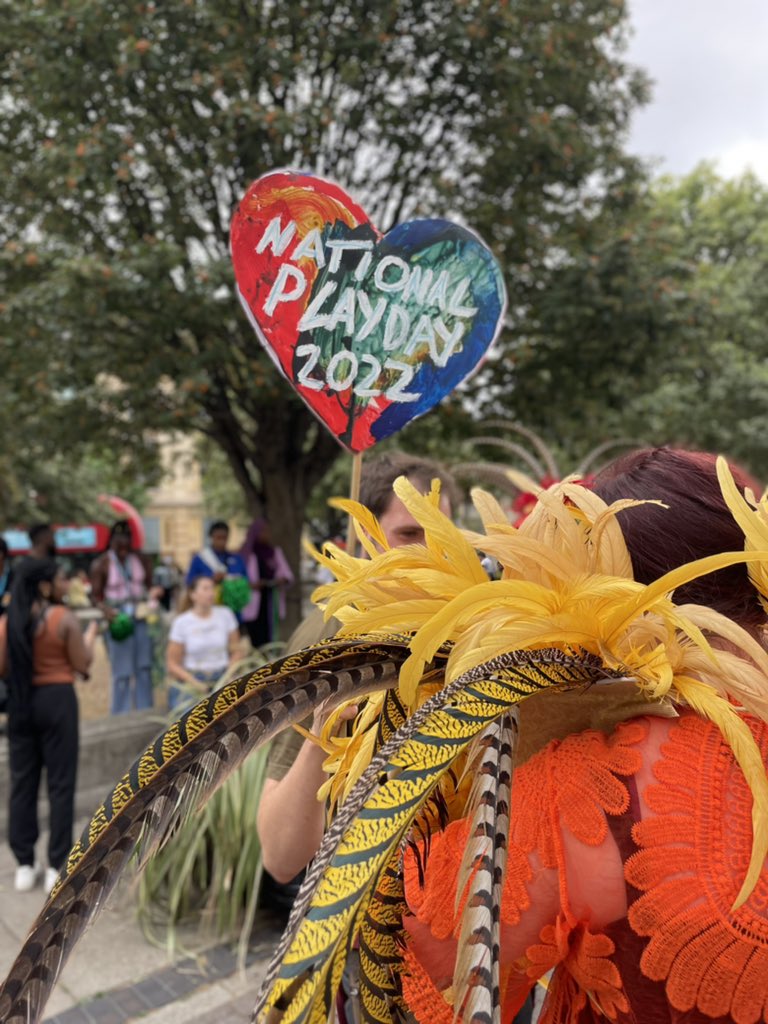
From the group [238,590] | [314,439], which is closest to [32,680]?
[238,590]

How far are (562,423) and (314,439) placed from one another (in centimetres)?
287

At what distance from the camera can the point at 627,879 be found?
857 millimetres

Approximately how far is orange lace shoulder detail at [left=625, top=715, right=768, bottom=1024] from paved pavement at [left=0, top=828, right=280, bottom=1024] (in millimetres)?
2458

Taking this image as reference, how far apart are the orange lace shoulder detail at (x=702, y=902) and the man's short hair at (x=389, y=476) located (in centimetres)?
130

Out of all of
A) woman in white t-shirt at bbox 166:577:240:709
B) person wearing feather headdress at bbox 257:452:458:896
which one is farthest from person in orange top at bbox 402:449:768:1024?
woman in white t-shirt at bbox 166:577:240:709

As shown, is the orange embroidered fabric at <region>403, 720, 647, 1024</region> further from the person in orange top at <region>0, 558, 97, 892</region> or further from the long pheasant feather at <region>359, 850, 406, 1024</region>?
the person in orange top at <region>0, 558, 97, 892</region>

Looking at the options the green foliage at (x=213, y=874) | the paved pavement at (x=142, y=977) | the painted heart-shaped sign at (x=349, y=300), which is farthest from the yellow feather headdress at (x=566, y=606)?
the green foliage at (x=213, y=874)

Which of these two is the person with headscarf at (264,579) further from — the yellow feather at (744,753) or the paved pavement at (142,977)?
the yellow feather at (744,753)

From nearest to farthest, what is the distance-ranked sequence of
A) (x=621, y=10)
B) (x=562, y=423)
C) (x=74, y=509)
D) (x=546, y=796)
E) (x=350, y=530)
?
(x=546, y=796) < (x=350, y=530) < (x=621, y=10) < (x=562, y=423) < (x=74, y=509)

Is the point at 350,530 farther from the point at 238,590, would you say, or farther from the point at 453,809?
the point at 238,590

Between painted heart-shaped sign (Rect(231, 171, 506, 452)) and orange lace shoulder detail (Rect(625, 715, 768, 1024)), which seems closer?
orange lace shoulder detail (Rect(625, 715, 768, 1024))

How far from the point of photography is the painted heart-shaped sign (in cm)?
181

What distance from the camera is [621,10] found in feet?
25.2

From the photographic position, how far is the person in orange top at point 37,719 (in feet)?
12.3
